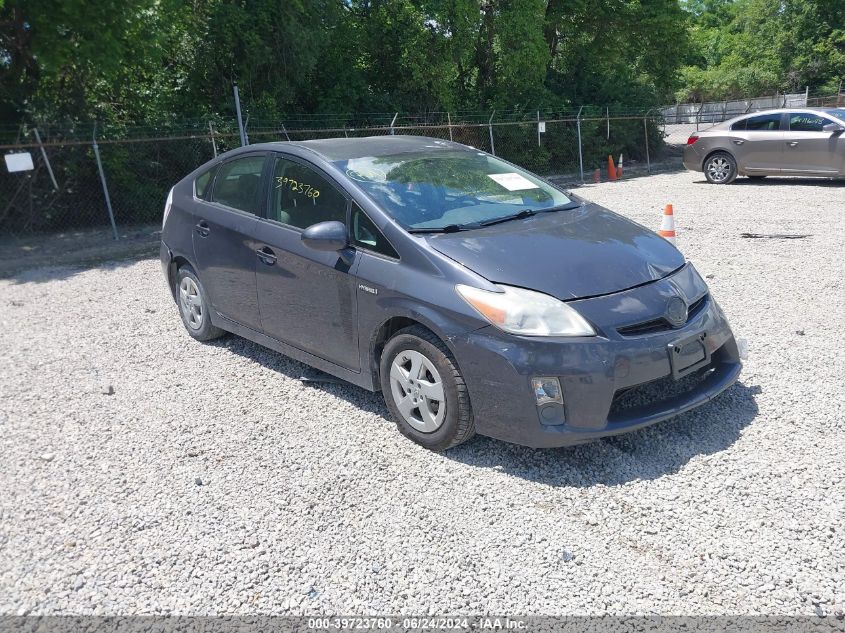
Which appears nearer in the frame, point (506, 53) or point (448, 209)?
point (448, 209)

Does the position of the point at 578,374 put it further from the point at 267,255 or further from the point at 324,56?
the point at 324,56

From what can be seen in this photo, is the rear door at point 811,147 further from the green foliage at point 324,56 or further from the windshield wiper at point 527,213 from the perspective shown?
the windshield wiper at point 527,213

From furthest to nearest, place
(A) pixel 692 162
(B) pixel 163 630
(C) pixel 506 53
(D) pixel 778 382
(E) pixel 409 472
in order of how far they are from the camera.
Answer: (C) pixel 506 53
(A) pixel 692 162
(D) pixel 778 382
(E) pixel 409 472
(B) pixel 163 630

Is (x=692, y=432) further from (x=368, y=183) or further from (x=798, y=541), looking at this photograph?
(x=368, y=183)

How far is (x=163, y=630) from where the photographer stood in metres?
2.71

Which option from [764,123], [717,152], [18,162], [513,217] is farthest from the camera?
[717,152]

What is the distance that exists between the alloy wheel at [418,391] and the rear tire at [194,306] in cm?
238

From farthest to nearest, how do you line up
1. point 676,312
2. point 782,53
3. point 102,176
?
1. point 782,53
2. point 102,176
3. point 676,312

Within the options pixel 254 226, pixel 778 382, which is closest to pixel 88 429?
pixel 254 226

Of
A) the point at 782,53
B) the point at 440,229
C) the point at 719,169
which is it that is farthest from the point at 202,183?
the point at 782,53

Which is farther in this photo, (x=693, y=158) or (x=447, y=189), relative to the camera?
(x=693, y=158)

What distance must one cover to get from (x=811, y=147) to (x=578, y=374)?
13.3 meters

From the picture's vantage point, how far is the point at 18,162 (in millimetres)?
11266

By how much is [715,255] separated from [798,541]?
6094 mm
